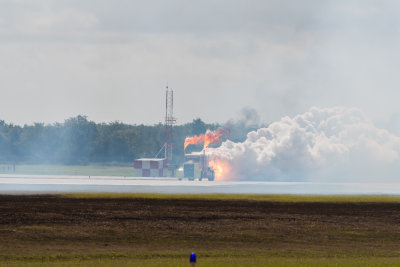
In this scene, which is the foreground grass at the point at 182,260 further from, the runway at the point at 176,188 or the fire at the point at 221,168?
the fire at the point at 221,168

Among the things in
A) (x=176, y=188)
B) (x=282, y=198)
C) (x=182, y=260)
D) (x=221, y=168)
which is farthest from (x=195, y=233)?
(x=221, y=168)

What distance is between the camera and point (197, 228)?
6162cm

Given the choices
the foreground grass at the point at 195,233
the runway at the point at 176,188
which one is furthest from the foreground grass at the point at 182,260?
the runway at the point at 176,188

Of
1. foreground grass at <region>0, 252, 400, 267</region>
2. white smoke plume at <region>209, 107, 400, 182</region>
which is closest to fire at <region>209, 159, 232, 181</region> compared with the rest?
white smoke plume at <region>209, 107, 400, 182</region>

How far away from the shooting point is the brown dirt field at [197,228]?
52.2m

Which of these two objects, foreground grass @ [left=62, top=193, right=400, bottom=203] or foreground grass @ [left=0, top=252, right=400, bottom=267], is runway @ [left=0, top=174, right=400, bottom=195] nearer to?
foreground grass @ [left=62, top=193, right=400, bottom=203]

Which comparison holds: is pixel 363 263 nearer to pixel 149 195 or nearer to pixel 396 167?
pixel 149 195

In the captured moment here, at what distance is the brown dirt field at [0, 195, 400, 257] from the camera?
5216 centimetres

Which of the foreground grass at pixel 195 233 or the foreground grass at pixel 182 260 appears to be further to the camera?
the foreground grass at pixel 195 233

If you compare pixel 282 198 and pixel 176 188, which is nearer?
pixel 282 198

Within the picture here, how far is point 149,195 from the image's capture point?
99062 millimetres

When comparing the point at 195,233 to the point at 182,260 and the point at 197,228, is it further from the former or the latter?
Answer: the point at 182,260

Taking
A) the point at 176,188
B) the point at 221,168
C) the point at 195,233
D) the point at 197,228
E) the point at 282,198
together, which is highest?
the point at 221,168

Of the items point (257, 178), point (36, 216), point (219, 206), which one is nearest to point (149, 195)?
point (219, 206)
